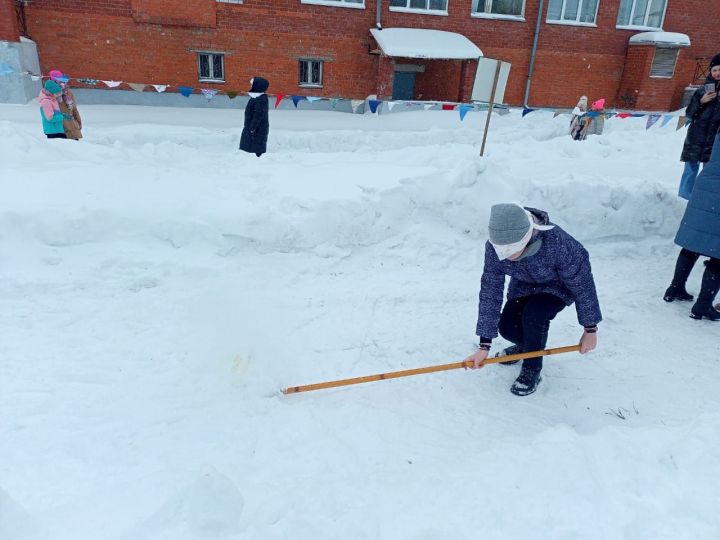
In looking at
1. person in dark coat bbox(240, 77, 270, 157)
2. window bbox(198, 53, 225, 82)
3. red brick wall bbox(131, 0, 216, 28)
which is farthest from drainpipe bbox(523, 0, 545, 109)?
person in dark coat bbox(240, 77, 270, 157)

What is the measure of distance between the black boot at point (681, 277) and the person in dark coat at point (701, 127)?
1356 mm

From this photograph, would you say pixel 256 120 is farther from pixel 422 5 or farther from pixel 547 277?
pixel 422 5

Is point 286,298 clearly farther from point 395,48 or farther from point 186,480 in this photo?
point 395,48

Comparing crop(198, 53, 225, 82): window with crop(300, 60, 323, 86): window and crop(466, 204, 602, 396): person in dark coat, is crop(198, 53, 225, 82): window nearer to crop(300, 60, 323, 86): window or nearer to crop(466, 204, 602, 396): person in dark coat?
crop(300, 60, 323, 86): window

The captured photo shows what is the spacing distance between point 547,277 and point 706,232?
2.21 metres

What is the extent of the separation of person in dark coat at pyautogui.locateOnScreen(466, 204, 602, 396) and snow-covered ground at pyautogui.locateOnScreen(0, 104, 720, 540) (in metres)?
0.43

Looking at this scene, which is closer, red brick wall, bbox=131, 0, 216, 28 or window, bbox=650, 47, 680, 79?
red brick wall, bbox=131, 0, 216, 28

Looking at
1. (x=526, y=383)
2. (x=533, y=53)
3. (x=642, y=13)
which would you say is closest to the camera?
(x=526, y=383)

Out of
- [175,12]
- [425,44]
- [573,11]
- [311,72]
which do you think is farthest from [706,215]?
[573,11]

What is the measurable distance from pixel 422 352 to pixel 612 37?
16.5 meters

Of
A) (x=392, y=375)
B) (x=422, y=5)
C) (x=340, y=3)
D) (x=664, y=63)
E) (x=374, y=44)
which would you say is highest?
(x=422, y=5)

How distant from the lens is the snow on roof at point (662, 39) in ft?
50.1

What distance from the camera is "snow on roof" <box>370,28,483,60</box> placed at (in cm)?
1309

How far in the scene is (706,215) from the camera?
163 inches
